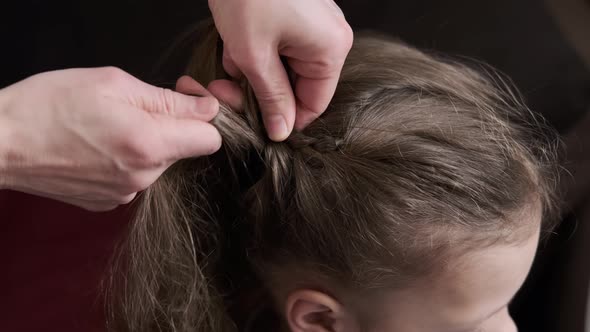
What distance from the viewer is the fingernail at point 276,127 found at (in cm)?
69

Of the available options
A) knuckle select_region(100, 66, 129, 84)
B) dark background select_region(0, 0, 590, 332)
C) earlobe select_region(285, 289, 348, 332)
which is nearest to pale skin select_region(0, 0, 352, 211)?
knuckle select_region(100, 66, 129, 84)

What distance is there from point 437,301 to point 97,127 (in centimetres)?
44

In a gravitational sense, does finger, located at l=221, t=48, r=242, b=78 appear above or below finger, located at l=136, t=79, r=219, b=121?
above

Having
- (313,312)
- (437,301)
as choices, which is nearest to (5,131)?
(313,312)

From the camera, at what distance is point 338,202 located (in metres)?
0.71

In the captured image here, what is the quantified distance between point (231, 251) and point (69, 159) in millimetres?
276

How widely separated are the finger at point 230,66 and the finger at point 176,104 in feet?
0.20

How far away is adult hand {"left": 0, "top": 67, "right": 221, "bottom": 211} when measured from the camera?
25.2 inches

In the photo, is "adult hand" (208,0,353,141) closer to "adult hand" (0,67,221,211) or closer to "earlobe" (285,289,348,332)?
"adult hand" (0,67,221,211)

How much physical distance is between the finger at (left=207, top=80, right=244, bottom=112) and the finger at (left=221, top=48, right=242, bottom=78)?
0.05 ft

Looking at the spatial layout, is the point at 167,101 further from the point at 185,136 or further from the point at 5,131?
the point at 5,131

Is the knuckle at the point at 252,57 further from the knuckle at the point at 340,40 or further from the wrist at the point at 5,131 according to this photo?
the wrist at the point at 5,131

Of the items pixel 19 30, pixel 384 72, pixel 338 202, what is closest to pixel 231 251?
pixel 338 202

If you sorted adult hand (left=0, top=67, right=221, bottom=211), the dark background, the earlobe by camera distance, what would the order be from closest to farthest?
adult hand (left=0, top=67, right=221, bottom=211), the earlobe, the dark background
